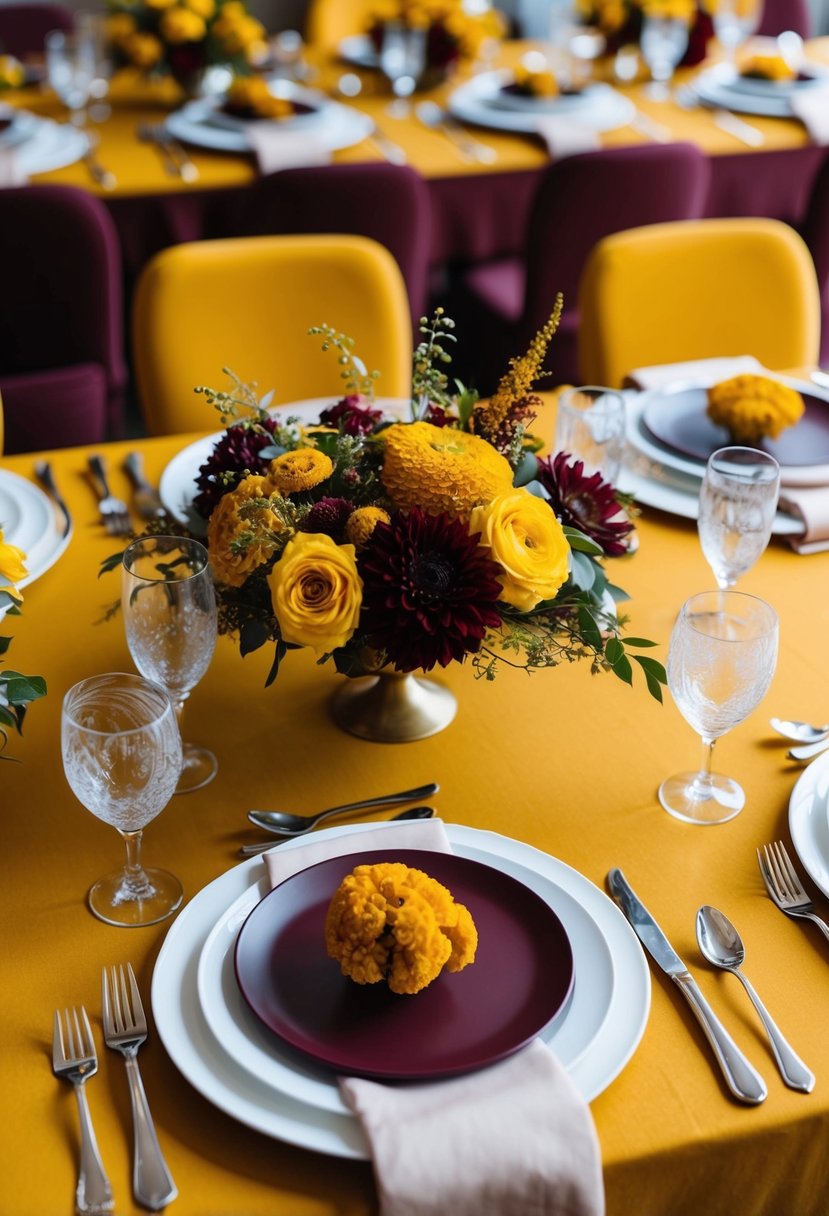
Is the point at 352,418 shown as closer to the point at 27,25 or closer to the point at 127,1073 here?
the point at 127,1073

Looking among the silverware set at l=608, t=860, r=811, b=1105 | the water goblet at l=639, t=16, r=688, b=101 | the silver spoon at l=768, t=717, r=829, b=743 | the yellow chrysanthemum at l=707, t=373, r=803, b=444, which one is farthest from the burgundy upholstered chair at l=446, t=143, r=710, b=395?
the silverware set at l=608, t=860, r=811, b=1105

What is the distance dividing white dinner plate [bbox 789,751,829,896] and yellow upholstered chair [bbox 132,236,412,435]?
1.07m

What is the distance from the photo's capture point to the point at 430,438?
1.11 m

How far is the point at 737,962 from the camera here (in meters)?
0.96

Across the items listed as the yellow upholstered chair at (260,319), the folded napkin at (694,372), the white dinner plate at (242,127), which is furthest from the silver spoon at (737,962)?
the white dinner plate at (242,127)

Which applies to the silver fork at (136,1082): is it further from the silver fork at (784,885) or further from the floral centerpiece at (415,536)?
the silver fork at (784,885)

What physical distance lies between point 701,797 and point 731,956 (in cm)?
20

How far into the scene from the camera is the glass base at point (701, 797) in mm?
1121

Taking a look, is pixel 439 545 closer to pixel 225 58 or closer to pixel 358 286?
pixel 358 286

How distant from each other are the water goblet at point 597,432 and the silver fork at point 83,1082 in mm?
854

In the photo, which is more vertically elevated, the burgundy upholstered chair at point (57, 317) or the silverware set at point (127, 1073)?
the silverware set at point (127, 1073)

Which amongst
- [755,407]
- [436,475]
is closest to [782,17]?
[755,407]

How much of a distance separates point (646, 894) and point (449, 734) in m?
0.27

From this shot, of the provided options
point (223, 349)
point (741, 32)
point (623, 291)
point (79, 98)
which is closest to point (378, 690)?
point (223, 349)
